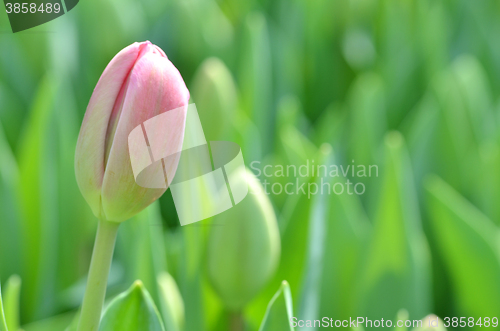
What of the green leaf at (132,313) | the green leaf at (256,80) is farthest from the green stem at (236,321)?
the green leaf at (256,80)

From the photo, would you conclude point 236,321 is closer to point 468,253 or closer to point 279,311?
point 279,311

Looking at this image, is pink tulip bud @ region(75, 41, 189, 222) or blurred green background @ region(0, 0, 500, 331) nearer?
pink tulip bud @ region(75, 41, 189, 222)

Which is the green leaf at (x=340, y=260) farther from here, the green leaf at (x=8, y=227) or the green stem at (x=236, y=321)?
the green leaf at (x=8, y=227)

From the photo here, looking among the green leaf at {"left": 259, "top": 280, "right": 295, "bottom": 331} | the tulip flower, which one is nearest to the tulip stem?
the tulip flower

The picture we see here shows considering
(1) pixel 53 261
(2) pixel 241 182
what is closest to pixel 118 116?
(2) pixel 241 182

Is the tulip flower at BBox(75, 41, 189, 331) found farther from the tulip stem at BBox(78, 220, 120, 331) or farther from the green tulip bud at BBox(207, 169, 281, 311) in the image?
the green tulip bud at BBox(207, 169, 281, 311)

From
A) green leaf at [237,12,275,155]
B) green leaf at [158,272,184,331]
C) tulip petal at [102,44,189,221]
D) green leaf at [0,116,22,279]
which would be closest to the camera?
tulip petal at [102,44,189,221]
